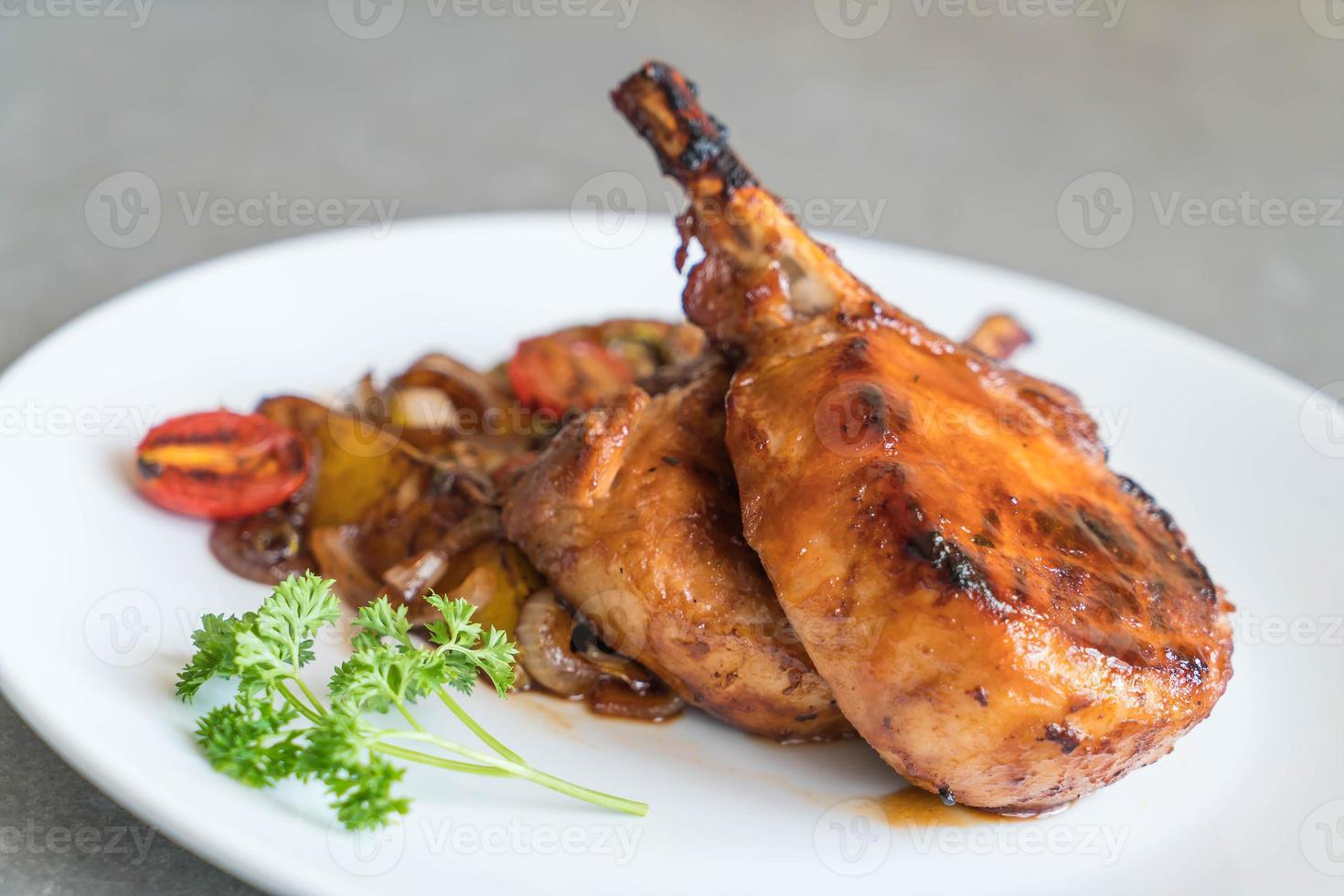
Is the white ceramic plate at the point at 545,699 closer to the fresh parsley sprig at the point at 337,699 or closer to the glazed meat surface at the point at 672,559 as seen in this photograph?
the fresh parsley sprig at the point at 337,699

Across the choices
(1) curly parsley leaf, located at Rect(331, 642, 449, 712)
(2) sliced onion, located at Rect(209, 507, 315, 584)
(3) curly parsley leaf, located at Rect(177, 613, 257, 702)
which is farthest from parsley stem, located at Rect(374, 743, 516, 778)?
(2) sliced onion, located at Rect(209, 507, 315, 584)

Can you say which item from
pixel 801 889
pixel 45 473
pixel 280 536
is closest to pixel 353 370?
pixel 280 536

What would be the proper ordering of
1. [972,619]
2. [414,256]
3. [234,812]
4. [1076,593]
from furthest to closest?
[414,256], [1076,593], [972,619], [234,812]

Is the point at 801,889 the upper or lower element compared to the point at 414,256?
lower

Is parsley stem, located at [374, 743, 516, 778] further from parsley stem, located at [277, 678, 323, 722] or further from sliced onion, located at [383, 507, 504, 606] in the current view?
sliced onion, located at [383, 507, 504, 606]

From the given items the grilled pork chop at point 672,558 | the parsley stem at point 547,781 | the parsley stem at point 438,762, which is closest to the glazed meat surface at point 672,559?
the grilled pork chop at point 672,558

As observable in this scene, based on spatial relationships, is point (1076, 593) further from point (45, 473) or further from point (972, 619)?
point (45, 473)

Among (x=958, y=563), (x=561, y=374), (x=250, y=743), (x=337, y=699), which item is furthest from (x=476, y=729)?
(x=561, y=374)
